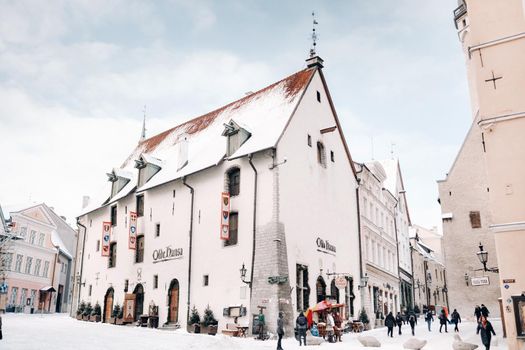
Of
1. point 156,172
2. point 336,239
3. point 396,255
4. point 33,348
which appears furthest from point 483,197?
point 33,348

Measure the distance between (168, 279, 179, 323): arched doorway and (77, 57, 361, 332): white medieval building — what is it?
0.06 m

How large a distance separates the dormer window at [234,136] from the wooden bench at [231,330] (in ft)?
29.8

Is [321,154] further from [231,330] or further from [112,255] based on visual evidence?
[112,255]

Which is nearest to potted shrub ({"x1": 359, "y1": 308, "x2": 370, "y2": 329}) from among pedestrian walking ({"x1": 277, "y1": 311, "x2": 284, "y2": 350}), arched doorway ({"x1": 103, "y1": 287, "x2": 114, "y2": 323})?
pedestrian walking ({"x1": 277, "y1": 311, "x2": 284, "y2": 350})

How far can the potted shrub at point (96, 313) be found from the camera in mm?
34812

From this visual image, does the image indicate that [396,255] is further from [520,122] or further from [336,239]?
[520,122]

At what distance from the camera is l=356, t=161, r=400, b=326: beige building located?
3588 cm

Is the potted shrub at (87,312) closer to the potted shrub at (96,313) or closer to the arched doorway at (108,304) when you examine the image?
the potted shrub at (96,313)

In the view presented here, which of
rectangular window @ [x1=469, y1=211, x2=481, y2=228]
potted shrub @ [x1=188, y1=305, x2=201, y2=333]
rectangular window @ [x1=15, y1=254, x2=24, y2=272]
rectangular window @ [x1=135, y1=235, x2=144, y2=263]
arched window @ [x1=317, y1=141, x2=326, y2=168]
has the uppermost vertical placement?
arched window @ [x1=317, y1=141, x2=326, y2=168]

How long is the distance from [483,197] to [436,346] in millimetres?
15299

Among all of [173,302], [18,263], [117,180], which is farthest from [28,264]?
[173,302]

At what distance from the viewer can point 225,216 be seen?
2703 cm

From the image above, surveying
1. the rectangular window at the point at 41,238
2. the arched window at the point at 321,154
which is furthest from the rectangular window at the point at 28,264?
the arched window at the point at 321,154

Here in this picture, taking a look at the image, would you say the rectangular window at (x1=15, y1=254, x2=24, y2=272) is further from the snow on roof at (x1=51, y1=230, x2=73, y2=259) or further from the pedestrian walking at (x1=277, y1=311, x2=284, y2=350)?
the pedestrian walking at (x1=277, y1=311, x2=284, y2=350)
